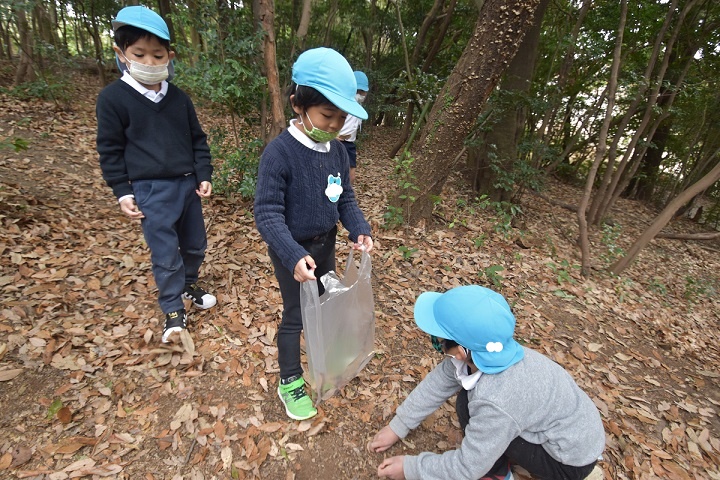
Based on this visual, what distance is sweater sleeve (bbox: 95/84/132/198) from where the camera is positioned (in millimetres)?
1773

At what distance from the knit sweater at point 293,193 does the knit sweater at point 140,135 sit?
91 centimetres

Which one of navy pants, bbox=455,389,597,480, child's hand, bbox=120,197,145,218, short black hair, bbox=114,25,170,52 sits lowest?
navy pants, bbox=455,389,597,480

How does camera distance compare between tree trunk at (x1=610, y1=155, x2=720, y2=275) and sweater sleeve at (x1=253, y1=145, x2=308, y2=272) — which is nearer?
sweater sleeve at (x1=253, y1=145, x2=308, y2=272)

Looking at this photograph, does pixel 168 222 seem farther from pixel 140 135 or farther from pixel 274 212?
pixel 274 212

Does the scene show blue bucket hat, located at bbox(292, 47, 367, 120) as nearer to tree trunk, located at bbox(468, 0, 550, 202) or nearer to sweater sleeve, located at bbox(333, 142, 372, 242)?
sweater sleeve, located at bbox(333, 142, 372, 242)

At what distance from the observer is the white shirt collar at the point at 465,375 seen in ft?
4.58

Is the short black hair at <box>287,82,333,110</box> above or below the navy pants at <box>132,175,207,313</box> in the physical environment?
above

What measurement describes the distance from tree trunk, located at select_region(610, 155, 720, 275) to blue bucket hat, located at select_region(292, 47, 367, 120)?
13.8 ft

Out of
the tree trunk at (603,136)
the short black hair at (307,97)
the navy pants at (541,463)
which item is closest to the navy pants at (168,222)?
the short black hair at (307,97)

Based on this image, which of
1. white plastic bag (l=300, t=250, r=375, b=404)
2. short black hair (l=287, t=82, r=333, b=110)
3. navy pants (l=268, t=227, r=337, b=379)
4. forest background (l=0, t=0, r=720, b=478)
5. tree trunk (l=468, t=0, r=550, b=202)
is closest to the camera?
short black hair (l=287, t=82, r=333, b=110)

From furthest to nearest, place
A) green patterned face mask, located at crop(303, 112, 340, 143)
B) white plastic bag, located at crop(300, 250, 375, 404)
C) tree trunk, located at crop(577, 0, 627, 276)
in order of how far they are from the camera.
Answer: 1. tree trunk, located at crop(577, 0, 627, 276)
2. white plastic bag, located at crop(300, 250, 375, 404)
3. green patterned face mask, located at crop(303, 112, 340, 143)

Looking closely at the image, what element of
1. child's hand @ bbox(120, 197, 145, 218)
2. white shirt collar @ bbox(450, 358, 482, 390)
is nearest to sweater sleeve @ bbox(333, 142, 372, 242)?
white shirt collar @ bbox(450, 358, 482, 390)

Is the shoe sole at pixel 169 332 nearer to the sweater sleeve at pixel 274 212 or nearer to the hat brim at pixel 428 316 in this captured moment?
the sweater sleeve at pixel 274 212

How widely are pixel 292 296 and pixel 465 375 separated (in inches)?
34.9
